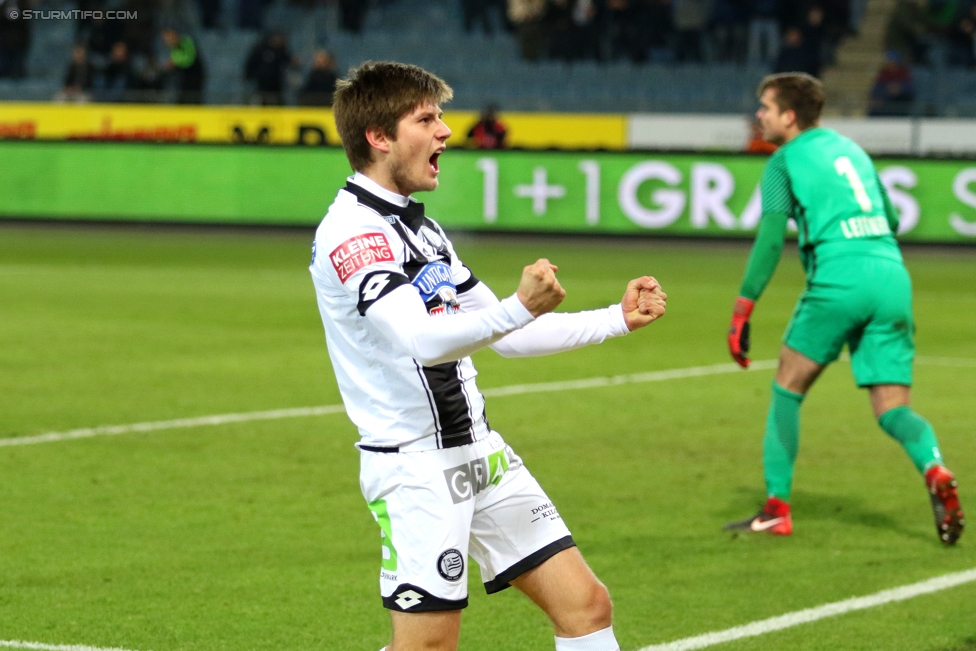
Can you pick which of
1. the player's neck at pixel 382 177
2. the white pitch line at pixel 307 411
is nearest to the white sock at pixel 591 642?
the player's neck at pixel 382 177

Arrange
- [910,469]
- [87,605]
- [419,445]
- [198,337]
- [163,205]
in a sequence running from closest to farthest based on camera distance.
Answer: [419,445], [87,605], [910,469], [198,337], [163,205]

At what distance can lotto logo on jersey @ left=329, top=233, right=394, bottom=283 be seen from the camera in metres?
3.77

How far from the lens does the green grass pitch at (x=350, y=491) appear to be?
228 inches

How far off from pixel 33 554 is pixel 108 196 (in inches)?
711

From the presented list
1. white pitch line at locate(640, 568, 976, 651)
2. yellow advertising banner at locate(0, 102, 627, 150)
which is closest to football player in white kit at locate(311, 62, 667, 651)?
white pitch line at locate(640, 568, 976, 651)

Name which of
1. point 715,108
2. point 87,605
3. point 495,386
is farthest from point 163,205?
point 87,605

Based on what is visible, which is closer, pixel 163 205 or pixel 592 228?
pixel 592 228

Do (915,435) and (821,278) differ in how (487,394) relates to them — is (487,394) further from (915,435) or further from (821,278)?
(915,435)

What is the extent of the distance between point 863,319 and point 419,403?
3734mm

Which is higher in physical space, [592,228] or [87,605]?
[87,605]

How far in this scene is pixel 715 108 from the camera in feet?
85.5

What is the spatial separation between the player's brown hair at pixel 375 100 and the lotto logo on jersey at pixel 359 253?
0.27m

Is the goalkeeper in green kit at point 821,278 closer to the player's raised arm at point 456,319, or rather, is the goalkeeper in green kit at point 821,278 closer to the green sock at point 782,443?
the green sock at point 782,443

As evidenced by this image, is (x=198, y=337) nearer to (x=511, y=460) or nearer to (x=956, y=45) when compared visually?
(x=511, y=460)
